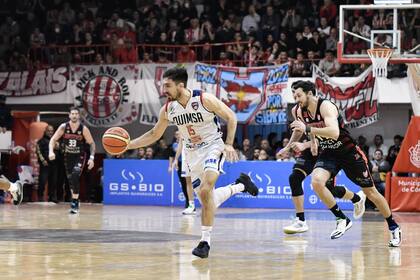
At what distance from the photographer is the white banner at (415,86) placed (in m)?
20.5

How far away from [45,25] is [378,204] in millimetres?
19992

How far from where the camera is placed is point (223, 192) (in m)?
10.4

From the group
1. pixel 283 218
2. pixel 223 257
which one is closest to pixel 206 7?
pixel 283 218

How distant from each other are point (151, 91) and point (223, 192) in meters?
14.3

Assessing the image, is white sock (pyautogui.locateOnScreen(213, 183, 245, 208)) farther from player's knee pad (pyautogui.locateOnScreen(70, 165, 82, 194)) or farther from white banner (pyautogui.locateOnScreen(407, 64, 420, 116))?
white banner (pyautogui.locateOnScreen(407, 64, 420, 116))

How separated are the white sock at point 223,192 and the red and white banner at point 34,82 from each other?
15.2m

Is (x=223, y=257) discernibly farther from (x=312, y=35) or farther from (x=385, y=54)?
(x=312, y=35)

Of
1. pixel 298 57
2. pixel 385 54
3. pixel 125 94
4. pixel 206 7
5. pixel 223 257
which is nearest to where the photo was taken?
pixel 223 257

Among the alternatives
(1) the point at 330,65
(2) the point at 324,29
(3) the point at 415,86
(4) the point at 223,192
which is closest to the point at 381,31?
(3) the point at 415,86

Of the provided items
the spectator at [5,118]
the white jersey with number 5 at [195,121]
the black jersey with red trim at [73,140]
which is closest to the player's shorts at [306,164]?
the white jersey with number 5 at [195,121]

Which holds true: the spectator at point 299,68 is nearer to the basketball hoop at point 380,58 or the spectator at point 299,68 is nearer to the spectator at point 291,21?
A: the spectator at point 291,21

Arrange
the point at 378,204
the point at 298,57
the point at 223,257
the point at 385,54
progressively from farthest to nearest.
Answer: the point at 298,57, the point at 385,54, the point at 378,204, the point at 223,257

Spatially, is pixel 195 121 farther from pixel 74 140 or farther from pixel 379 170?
pixel 379 170

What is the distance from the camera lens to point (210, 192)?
968 cm
